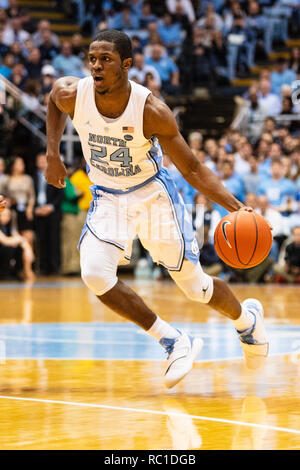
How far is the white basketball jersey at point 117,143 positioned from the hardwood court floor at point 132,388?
1214 mm

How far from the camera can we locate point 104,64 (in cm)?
501

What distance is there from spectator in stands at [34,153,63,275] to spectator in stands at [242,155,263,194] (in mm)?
2906

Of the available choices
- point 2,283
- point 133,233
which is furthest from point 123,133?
point 2,283

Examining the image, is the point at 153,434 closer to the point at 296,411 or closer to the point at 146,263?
the point at 296,411

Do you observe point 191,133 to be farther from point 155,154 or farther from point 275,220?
point 155,154

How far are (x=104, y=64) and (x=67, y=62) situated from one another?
1168cm

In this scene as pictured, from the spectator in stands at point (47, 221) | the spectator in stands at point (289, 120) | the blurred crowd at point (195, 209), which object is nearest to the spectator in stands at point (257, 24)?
the spectator in stands at point (289, 120)

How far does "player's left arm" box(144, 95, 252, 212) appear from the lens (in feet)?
16.8

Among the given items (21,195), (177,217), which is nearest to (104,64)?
(177,217)

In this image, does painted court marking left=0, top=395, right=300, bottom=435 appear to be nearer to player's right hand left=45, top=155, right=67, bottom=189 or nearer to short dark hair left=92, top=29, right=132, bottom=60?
player's right hand left=45, top=155, right=67, bottom=189

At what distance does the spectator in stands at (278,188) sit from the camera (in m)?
14.0

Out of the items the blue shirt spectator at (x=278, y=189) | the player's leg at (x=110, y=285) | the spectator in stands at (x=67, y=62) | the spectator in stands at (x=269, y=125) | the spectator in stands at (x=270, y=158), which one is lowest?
the player's leg at (x=110, y=285)

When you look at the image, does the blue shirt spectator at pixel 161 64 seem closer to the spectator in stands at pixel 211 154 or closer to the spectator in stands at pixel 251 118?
the spectator in stands at pixel 251 118
